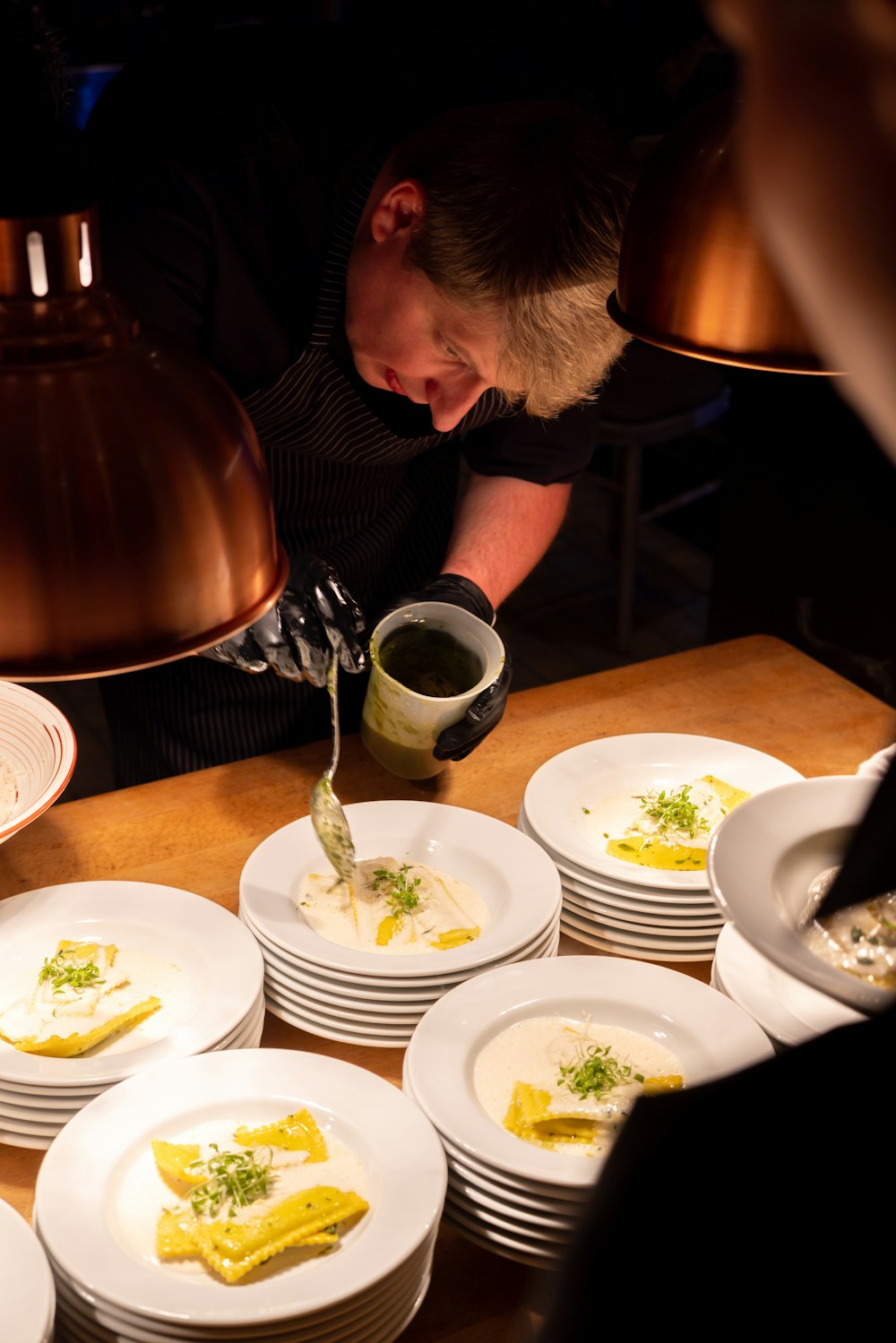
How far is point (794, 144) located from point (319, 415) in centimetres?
186

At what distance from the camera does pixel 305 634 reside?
181cm

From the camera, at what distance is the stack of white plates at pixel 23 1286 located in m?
1.04

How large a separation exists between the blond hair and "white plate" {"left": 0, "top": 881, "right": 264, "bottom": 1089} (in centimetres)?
83

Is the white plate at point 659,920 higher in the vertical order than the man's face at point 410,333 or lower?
lower

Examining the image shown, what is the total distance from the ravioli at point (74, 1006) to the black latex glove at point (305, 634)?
465 millimetres

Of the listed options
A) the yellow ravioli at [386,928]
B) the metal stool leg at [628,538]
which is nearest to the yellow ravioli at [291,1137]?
the yellow ravioli at [386,928]

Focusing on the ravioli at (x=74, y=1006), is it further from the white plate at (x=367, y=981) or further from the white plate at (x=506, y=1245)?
the white plate at (x=506, y=1245)

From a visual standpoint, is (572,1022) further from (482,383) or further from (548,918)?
(482,383)

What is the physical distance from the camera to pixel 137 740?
2.56 m

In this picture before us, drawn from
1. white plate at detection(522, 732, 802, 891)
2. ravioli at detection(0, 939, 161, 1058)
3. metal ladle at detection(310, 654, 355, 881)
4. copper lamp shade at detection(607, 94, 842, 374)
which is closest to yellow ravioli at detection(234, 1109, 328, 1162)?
ravioli at detection(0, 939, 161, 1058)

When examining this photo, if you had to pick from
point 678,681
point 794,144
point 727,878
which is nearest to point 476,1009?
point 727,878

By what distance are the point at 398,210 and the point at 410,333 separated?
0.17m

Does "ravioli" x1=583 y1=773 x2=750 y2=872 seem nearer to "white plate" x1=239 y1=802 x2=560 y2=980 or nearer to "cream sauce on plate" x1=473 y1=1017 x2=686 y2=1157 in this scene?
"white plate" x1=239 y1=802 x2=560 y2=980

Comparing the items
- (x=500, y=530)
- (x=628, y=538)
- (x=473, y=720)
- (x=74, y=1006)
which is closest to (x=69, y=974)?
(x=74, y=1006)
